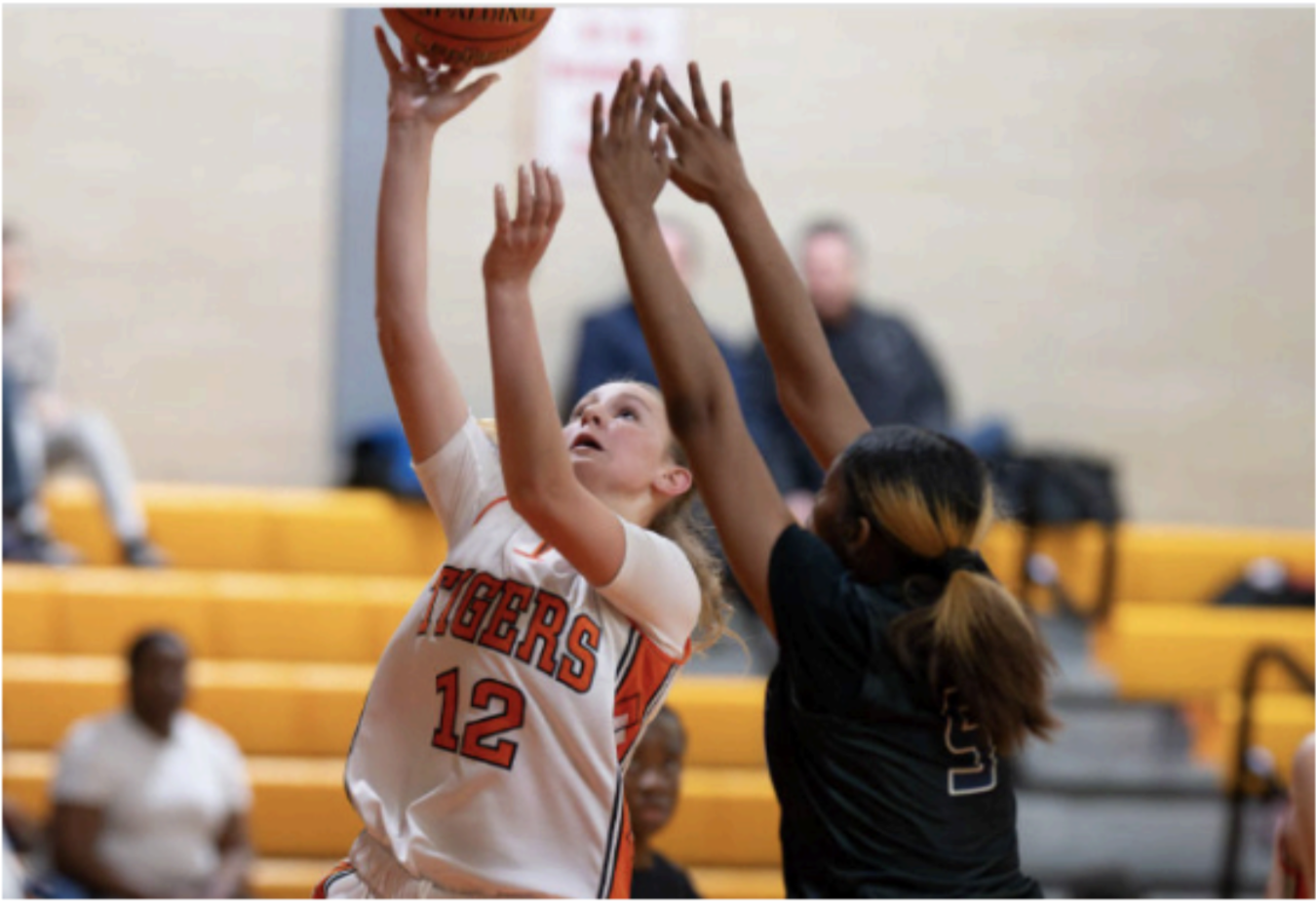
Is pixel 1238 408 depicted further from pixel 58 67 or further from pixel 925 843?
pixel 925 843

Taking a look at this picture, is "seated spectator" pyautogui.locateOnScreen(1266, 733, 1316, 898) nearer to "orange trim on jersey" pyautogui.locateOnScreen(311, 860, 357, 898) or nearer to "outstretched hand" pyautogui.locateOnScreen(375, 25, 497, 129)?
"orange trim on jersey" pyautogui.locateOnScreen(311, 860, 357, 898)

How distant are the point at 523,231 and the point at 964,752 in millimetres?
898

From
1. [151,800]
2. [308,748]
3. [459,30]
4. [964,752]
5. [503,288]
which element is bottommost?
[308,748]

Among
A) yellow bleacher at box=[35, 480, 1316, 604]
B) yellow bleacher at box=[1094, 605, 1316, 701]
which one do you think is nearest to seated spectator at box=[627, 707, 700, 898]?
yellow bleacher at box=[35, 480, 1316, 604]

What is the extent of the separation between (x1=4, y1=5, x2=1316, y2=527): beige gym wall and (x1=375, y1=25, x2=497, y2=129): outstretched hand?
4644 millimetres

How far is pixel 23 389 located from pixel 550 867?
474 centimetres

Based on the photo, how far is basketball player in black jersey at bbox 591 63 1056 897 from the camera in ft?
7.63

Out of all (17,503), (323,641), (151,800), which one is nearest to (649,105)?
(151,800)

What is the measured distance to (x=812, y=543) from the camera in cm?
236

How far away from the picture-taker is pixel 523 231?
217 centimetres

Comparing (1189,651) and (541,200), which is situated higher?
(541,200)

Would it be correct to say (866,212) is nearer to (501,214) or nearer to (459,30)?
(459,30)

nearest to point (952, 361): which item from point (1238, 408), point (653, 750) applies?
point (1238, 408)

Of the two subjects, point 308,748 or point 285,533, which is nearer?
point 308,748
